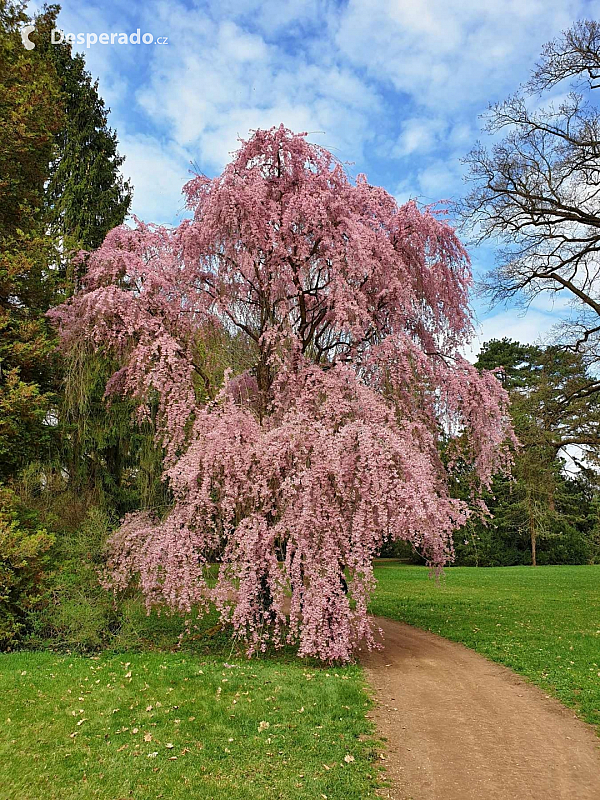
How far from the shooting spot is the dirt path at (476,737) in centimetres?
406

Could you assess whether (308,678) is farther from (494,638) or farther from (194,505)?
(494,638)

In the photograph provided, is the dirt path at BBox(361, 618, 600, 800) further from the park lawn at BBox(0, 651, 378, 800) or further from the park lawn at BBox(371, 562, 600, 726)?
the park lawn at BBox(371, 562, 600, 726)

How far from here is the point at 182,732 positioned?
4.87 meters

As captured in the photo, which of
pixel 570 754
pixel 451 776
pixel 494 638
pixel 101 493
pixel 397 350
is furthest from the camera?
pixel 101 493

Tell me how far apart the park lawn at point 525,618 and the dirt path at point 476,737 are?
0.45m

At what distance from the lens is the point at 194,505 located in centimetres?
723

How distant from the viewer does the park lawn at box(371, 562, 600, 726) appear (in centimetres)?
696

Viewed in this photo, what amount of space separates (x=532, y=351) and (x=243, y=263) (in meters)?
27.8

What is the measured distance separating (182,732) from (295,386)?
447 cm

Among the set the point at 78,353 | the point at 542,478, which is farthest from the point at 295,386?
the point at 542,478

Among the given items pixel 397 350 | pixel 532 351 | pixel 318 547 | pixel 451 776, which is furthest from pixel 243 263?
pixel 532 351

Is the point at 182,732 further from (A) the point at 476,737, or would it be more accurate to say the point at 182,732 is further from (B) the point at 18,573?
(B) the point at 18,573

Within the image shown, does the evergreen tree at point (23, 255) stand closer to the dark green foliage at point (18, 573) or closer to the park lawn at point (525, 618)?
the dark green foliage at point (18, 573)

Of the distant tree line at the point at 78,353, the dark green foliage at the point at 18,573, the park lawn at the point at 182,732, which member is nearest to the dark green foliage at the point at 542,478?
the distant tree line at the point at 78,353
